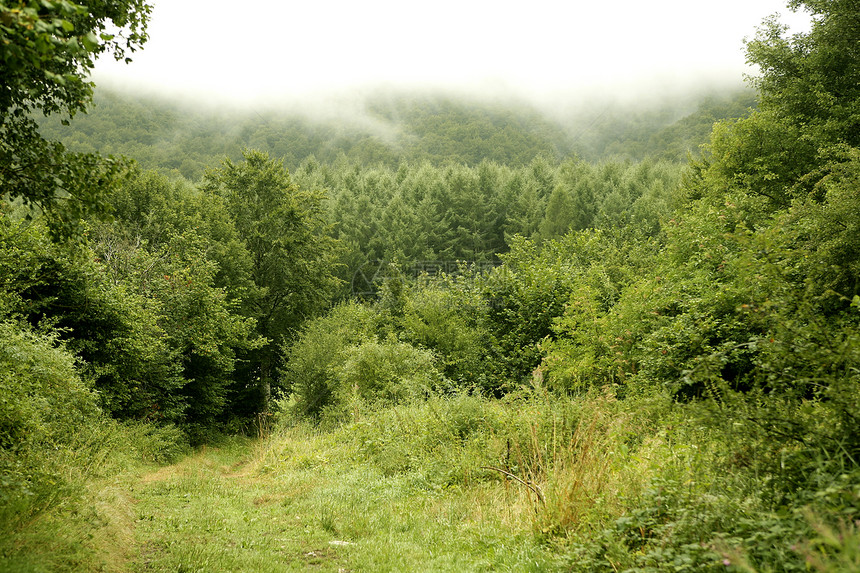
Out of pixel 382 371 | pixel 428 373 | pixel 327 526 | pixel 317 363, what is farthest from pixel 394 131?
pixel 327 526

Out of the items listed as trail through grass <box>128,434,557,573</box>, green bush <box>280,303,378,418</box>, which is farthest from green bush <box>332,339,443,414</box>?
trail through grass <box>128,434,557,573</box>

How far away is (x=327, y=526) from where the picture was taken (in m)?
6.94

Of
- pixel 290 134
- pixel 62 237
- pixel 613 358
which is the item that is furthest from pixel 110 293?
pixel 290 134

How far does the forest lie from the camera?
3.98 meters

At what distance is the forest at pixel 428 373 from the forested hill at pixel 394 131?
41567 mm

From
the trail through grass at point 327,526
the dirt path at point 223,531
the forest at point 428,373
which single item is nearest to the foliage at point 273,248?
the forest at point 428,373

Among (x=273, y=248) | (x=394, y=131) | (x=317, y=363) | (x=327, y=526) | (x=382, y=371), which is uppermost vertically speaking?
(x=394, y=131)

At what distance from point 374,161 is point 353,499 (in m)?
109

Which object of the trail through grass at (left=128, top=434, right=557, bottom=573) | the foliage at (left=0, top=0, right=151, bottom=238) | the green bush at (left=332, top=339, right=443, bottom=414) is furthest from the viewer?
the green bush at (left=332, top=339, right=443, bottom=414)

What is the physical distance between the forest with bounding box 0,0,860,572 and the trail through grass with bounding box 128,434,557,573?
6 centimetres

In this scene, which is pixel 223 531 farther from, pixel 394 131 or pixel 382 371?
pixel 394 131

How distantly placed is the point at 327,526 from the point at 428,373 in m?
10.8

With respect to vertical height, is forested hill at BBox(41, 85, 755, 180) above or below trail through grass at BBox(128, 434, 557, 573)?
above

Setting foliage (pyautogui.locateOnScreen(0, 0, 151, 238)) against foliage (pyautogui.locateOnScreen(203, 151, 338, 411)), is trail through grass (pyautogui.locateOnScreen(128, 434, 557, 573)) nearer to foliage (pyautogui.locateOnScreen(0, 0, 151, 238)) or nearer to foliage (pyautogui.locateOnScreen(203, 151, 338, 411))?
foliage (pyautogui.locateOnScreen(0, 0, 151, 238))
